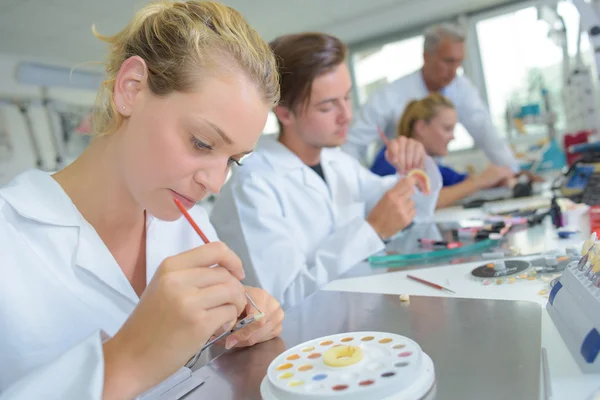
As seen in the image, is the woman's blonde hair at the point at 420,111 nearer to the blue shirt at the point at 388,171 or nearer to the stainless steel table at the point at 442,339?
the blue shirt at the point at 388,171

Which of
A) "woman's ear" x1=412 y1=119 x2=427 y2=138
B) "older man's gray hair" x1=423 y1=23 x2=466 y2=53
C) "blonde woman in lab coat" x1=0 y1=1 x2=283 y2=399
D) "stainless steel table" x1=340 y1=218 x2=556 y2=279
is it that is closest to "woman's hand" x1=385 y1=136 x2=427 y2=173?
"stainless steel table" x1=340 y1=218 x2=556 y2=279

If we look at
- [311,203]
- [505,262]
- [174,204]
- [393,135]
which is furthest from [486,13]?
[174,204]

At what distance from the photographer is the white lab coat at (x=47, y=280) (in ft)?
2.15

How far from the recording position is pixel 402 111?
2.87 metres

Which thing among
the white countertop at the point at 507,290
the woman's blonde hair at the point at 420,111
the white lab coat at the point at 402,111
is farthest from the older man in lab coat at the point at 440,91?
the white countertop at the point at 507,290

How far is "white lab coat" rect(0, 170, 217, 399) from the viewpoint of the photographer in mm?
654

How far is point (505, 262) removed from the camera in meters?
0.94

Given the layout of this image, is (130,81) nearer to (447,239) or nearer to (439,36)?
(447,239)

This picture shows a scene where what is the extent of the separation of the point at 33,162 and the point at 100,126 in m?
4.32

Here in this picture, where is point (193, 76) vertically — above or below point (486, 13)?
below

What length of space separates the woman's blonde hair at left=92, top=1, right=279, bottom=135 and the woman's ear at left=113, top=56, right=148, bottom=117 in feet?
0.05

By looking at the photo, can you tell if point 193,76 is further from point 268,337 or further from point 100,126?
point 268,337

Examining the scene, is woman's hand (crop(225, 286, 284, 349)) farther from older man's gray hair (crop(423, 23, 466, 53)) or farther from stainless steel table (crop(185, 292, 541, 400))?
older man's gray hair (crop(423, 23, 466, 53))

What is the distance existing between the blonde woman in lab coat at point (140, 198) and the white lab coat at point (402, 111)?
2.06 m
